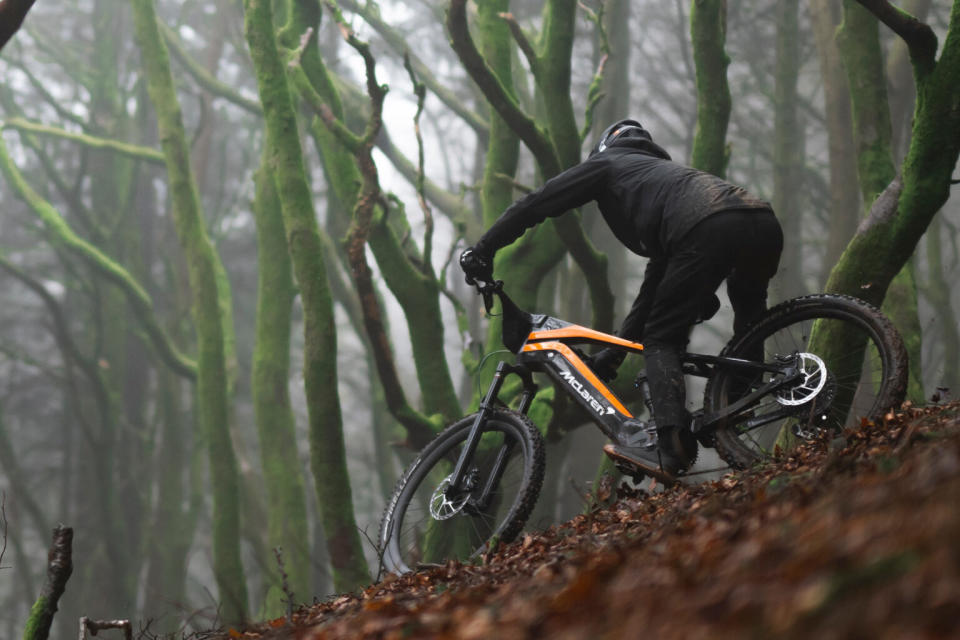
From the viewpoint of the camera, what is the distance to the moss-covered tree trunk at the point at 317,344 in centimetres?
727

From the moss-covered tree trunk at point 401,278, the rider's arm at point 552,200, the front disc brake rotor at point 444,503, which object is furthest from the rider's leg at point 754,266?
the moss-covered tree trunk at point 401,278

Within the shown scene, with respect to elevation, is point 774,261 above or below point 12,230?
below

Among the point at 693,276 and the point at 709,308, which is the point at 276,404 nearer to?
the point at 709,308

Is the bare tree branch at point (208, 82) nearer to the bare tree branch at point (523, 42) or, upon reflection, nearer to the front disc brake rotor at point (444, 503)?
the bare tree branch at point (523, 42)

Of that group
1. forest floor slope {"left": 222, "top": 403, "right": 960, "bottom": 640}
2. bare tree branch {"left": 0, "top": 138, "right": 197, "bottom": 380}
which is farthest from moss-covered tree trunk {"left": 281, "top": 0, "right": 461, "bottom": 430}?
bare tree branch {"left": 0, "top": 138, "right": 197, "bottom": 380}

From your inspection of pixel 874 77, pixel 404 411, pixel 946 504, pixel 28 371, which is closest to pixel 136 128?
pixel 28 371

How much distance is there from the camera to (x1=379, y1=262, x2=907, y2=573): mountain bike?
410 cm

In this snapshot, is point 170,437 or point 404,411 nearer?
point 404,411

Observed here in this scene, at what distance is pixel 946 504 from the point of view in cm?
142

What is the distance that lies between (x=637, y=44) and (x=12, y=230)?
14077mm

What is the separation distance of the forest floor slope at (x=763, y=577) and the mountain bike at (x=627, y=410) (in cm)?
104

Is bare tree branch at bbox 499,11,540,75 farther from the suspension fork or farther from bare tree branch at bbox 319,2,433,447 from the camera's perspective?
the suspension fork

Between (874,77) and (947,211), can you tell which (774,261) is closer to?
(874,77)

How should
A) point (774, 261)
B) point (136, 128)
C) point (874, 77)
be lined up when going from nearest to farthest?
point (774, 261) < point (874, 77) < point (136, 128)
